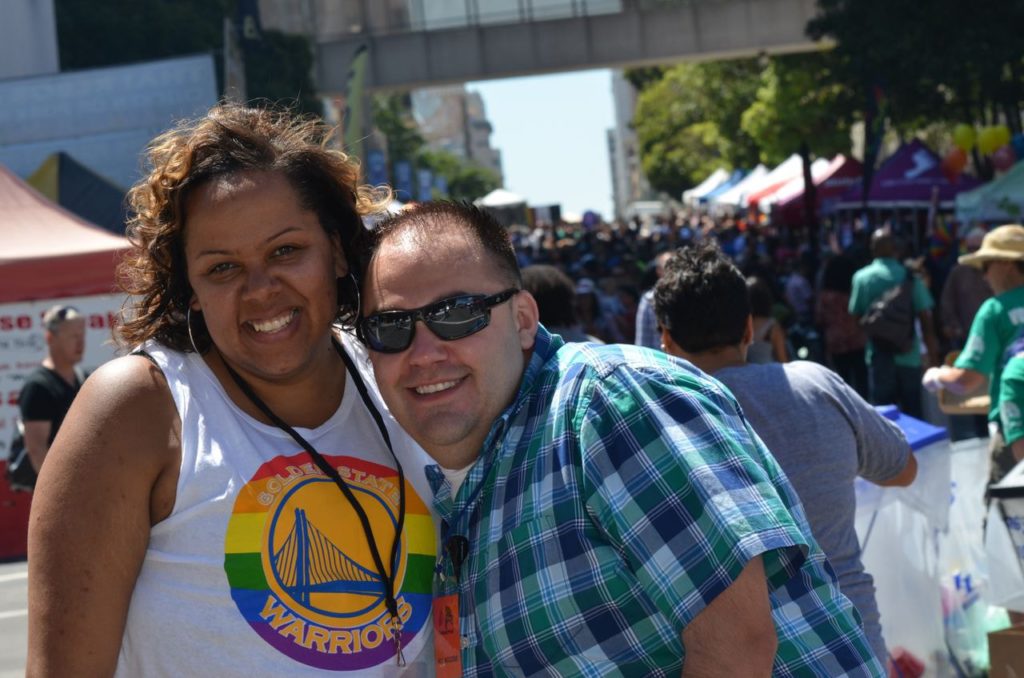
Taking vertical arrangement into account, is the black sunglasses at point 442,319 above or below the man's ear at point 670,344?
above

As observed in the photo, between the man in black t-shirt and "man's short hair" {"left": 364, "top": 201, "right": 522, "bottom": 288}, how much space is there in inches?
240

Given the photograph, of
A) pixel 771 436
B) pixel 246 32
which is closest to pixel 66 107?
pixel 246 32

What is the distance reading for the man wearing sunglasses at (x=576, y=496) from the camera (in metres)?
1.94

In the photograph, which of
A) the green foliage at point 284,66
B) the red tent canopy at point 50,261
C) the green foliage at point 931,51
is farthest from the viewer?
the green foliage at point 284,66

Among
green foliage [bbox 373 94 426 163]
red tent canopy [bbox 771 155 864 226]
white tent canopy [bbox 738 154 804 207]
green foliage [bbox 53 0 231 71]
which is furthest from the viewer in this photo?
green foliage [bbox 373 94 426 163]

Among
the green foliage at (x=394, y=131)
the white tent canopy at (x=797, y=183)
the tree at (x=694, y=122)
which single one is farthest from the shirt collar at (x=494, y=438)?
the green foliage at (x=394, y=131)

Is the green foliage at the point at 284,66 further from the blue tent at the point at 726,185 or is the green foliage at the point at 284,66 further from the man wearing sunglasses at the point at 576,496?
the man wearing sunglasses at the point at 576,496

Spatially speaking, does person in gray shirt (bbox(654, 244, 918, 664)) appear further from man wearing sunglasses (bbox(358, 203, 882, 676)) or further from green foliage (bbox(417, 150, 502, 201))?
green foliage (bbox(417, 150, 502, 201))

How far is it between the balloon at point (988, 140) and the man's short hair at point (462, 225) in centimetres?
1653

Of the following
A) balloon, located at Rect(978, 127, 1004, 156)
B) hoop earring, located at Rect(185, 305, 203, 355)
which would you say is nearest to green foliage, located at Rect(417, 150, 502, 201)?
balloon, located at Rect(978, 127, 1004, 156)

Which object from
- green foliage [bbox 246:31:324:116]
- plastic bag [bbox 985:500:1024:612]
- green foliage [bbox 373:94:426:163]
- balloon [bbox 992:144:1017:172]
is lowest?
plastic bag [bbox 985:500:1024:612]

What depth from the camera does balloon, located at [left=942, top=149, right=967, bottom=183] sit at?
18219 millimetres

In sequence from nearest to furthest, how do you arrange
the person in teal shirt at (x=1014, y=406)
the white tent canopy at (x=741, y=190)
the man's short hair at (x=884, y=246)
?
the person in teal shirt at (x=1014, y=406), the man's short hair at (x=884, y=246), the white tent canopy at (x=741, y=190)

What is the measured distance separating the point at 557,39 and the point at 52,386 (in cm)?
2584
